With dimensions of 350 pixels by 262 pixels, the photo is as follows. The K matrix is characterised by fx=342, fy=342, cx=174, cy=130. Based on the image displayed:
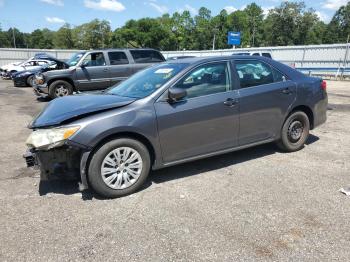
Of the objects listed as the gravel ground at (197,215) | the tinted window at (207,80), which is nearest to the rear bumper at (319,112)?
the gravel ground at (197,215)

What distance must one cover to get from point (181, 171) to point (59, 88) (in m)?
8.56

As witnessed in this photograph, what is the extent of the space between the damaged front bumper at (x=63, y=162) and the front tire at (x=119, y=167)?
98 millimetres

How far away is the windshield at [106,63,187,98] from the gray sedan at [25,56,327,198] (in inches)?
0.8

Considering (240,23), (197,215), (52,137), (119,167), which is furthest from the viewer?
(240,23)

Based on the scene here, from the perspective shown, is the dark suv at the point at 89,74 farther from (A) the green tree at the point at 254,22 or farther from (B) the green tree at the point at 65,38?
(B) the green tree at the point at 65,38

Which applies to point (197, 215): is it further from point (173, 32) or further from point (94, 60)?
point (173, 32)

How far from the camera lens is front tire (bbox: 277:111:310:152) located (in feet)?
18.4

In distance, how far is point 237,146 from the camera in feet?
16.5

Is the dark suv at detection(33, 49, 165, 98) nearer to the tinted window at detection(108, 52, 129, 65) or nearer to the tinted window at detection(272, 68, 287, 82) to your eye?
the tinted window at detection(108, 52, 129, 65)

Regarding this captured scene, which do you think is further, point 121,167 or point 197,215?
point 121,167

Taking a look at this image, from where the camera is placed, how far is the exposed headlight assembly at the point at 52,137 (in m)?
3.85

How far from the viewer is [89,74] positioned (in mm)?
12156

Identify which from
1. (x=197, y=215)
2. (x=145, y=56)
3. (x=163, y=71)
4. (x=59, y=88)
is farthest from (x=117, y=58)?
(x=197, y=215)

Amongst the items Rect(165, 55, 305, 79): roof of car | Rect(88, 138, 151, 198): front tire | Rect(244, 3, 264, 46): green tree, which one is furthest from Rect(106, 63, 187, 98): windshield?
Rect(244, 3, 264, 46): green tree
